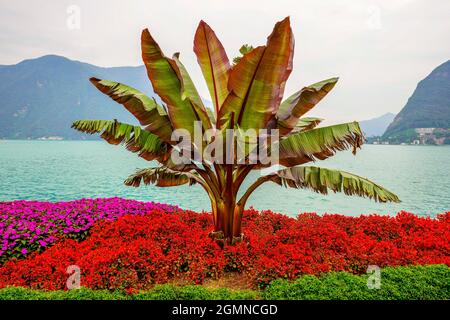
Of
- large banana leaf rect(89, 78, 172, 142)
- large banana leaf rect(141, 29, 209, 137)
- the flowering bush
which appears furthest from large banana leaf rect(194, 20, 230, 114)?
the flowering bush

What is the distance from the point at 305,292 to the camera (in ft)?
15.0

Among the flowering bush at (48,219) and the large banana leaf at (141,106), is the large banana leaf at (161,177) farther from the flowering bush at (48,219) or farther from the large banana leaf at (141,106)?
the large banana leaf at (141,106)

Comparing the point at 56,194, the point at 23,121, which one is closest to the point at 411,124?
the point at 56,194

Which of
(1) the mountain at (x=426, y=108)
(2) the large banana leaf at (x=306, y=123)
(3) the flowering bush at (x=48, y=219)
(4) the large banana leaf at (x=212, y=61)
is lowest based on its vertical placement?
(3) the flowering bush at (x=48, y=219)

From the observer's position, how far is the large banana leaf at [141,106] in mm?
5738

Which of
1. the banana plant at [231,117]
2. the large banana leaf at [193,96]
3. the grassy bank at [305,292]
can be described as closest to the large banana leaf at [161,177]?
the banana plant at [231,117]

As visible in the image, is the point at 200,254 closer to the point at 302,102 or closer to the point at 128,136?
the point at 128,136

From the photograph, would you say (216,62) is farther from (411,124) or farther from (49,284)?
(411,124)

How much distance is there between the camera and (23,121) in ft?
566

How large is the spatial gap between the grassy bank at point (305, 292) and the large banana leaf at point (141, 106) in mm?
2760

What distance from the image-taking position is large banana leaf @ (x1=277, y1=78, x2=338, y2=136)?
18.9 feet

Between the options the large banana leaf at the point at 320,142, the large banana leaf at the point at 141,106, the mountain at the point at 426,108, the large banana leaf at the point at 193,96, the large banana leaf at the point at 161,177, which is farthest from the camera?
the mountain at the point at 426,108

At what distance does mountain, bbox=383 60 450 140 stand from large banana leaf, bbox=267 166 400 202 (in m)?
143
